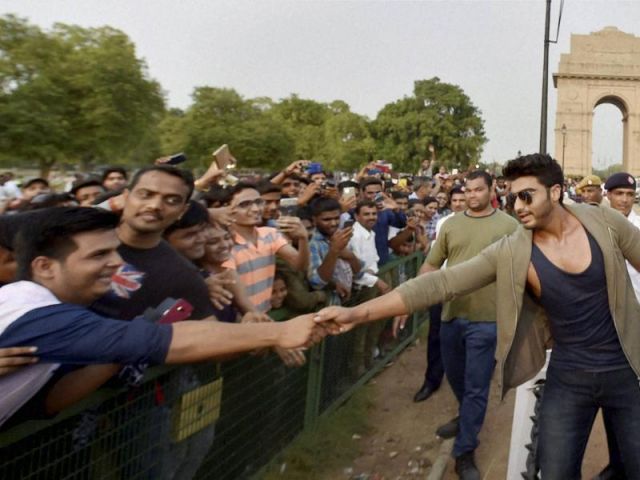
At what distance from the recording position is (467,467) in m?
4.37

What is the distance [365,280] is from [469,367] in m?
1.26

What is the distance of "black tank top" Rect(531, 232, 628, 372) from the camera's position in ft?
9.75

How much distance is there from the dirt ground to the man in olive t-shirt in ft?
0.80

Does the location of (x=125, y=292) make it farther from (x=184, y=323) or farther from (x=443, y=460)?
(x=443, y=460)

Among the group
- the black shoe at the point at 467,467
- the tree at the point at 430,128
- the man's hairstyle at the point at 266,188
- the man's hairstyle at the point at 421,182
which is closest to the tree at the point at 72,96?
the man's hairstyle at the point at 421,182

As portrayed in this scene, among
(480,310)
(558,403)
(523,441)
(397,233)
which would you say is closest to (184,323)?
(558,403)

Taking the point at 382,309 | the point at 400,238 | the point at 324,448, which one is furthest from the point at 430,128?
the point at 382,309

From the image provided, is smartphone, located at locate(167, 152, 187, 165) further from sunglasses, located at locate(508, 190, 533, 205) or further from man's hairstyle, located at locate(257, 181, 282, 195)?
sunglasses, located at locate(508, 190, 533, 205)

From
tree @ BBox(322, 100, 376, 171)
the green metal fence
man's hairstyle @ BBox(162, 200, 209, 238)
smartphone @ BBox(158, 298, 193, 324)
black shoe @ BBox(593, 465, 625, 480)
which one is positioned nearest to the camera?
the green metal fence

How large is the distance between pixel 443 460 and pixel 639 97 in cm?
6639

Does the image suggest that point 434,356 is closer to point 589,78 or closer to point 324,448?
point 324,448

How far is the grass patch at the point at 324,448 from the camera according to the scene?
428 centimetres

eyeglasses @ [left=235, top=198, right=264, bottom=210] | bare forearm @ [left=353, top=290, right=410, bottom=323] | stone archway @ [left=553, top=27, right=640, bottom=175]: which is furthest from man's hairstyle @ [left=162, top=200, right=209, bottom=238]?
stone archway @ [left=553, top=27, right=640, bottom=175]

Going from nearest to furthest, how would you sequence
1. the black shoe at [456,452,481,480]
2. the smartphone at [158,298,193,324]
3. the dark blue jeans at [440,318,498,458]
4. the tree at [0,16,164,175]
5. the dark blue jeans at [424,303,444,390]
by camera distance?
the smartphone at [158,298,193,324]
the black shoe at [456,452,481,480]
the dark blue jeans at [440,318,498,458]
the dark blue jeans at [424,303,444,390]
the tree at [0,16,164,175]
